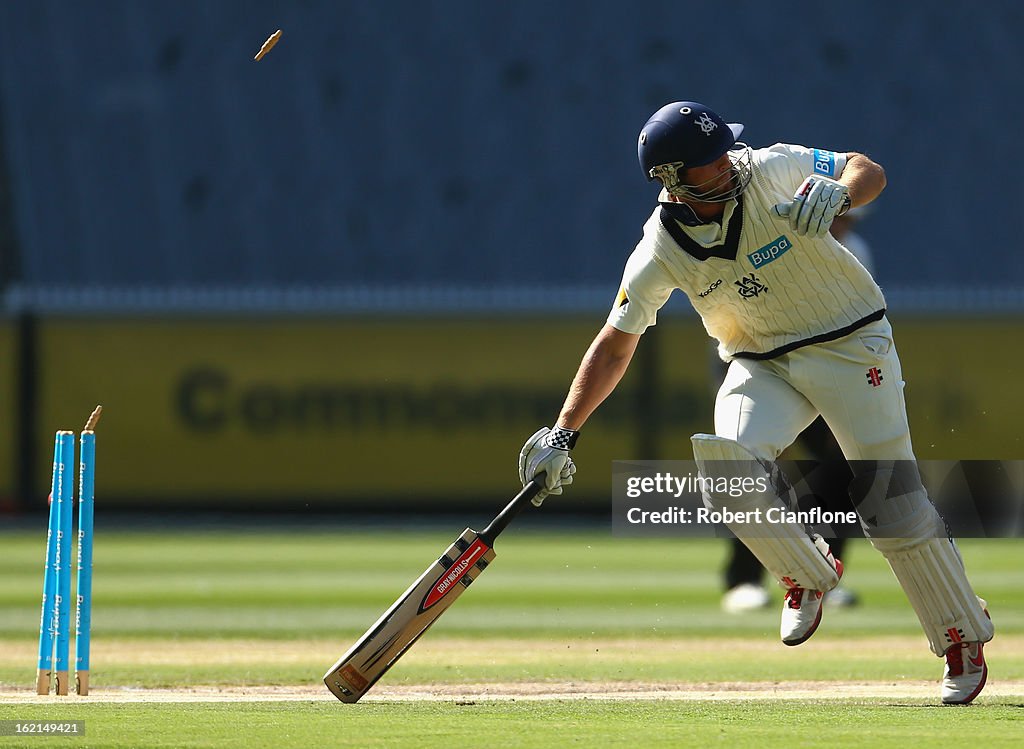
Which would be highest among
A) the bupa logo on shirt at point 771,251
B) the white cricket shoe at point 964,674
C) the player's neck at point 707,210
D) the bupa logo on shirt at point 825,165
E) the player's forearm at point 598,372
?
the bupa logo on shirt at point 825,165

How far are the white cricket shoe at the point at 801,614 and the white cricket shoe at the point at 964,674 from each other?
472 mm

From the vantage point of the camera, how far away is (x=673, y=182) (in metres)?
5.91

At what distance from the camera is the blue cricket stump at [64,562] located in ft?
20.4

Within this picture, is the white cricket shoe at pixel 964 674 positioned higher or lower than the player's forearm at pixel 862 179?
lower

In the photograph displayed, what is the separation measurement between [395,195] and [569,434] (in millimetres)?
15109

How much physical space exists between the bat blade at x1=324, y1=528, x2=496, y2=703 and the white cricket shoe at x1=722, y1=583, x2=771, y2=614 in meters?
3.81

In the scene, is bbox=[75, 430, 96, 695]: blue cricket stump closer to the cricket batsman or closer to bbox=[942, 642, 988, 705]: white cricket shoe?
the cricket batsman

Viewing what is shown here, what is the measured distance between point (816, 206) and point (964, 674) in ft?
5.60

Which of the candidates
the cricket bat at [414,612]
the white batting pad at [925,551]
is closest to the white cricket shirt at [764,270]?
the white batting pad at [925,551]

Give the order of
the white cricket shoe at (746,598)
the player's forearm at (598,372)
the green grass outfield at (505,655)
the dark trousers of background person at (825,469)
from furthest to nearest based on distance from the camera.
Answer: the white cricket shoe at (746,598)
the dark trousers of background person at (825,469)
the player's forearm at (598,372)
the green grass outfield at (505,655)

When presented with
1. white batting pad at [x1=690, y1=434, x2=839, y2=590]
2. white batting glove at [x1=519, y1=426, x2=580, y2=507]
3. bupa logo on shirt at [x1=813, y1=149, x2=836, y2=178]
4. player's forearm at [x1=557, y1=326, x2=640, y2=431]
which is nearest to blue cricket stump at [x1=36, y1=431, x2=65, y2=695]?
Result: white batting glove at [x1=519, y1=426, x2=580, y2=507]

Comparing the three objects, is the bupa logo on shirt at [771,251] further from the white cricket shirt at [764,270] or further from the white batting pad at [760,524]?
the white batting pad at [760,524]

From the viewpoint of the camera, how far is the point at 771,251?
5945 mm

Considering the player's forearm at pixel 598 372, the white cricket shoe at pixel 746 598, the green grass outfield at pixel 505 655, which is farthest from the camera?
the white cricket shoe at pixel 746 598
